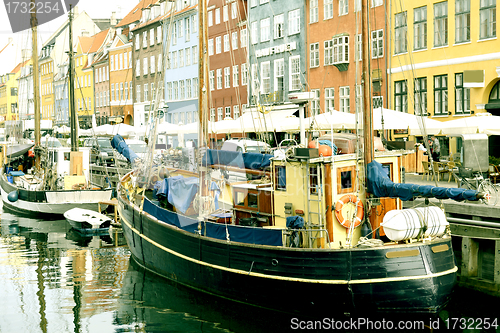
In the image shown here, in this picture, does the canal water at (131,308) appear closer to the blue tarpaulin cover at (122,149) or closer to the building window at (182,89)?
the blue tarpaulin cover at (122,149)

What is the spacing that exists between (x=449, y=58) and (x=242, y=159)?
17.3m

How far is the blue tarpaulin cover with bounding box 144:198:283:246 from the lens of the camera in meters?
12.1

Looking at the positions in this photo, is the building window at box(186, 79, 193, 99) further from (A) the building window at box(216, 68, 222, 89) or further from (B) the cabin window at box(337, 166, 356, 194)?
(B) the cabin window at box(337, 166, 356, 194)

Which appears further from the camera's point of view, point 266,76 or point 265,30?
point 265,30

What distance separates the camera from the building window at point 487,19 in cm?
2661

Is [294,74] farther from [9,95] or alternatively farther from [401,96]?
[9,95]

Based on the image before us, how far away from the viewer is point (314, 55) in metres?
39.7

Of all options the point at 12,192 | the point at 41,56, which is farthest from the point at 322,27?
the point at 41,56

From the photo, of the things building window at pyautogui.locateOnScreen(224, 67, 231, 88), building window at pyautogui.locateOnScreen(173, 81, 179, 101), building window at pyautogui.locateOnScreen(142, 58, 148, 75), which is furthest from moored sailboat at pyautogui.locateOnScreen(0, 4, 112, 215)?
building window at pyautogui.locateOnScreen(142, 58, 148, 75)

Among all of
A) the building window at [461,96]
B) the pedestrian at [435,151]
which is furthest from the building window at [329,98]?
the pedestrian at [435,151]

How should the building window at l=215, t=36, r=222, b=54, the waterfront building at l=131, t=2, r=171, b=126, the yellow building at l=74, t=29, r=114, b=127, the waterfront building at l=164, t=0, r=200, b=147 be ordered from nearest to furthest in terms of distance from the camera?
the building window at l=215, t=36, r=222, b=54, the waterfront building at l=164, t=0, r=200, b=147, the waterfront building at l=131, t=2, r=171, b=126, the yellow building at l=74, t=29, r=114, b=127

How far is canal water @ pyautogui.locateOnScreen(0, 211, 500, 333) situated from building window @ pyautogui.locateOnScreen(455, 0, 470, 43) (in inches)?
705

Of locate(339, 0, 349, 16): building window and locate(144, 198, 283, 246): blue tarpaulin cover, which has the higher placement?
locate(339, 0, 349, 16): building window

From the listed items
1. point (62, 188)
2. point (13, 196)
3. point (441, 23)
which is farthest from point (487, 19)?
point (13, 196)
